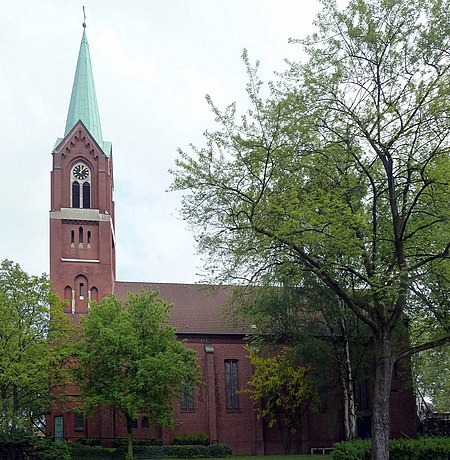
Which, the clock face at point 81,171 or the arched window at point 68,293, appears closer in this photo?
the arched window at point 68,293

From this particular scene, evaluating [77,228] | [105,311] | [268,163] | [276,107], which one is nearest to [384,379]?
[268,163]

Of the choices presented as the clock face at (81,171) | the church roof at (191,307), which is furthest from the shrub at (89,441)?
the clock face at (81,171)

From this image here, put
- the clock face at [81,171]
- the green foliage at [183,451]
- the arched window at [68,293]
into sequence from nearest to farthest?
1. the green foliage at [183,451]
2. the arched window at [68,293]
3. the clock face at [81,171]

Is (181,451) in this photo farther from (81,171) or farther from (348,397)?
(81,171)

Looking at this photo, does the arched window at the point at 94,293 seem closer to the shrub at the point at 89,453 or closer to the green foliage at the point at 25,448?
the shrub at the point at 89,453

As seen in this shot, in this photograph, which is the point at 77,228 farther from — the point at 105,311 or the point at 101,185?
the point at 105,311

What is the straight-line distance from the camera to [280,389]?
4600 centimetres

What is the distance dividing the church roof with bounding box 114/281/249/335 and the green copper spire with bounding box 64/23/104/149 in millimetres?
10819

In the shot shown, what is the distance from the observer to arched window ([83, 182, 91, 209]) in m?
51.8

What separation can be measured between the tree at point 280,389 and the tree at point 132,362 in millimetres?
6846

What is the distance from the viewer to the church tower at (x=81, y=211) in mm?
49906

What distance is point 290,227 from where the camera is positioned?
2198 cm

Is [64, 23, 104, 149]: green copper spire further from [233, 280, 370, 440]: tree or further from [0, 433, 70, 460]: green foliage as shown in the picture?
[0, 433, 70, 460]: green foliage

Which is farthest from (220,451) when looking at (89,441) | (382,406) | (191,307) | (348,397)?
(382,406)
